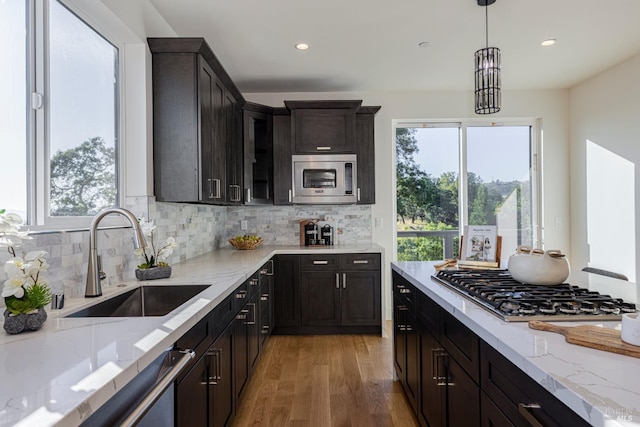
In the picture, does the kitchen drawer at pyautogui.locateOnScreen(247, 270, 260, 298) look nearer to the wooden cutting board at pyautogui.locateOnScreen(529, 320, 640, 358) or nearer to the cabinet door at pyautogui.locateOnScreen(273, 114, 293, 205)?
the cabinet door at pyautogui.locateOnScreen(273, 114, 293, 205)

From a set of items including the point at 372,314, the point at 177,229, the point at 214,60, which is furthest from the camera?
the point at 372,314

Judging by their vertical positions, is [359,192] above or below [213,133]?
below

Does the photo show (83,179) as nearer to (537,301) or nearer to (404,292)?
(404,292)

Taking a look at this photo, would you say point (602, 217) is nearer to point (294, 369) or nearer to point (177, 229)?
point (294, 369)

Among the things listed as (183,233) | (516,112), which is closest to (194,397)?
(183,233)

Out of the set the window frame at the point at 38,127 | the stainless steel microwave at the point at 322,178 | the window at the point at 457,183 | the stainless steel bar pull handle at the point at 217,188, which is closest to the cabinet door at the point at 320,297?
the stainless steel microwave at the point at 322,178

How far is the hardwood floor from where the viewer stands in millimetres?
2250

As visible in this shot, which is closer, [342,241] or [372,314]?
[372,314]

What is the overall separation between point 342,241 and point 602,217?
277 cm

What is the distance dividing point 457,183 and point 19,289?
4296mm

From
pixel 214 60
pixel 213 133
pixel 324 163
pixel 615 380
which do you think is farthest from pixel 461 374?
pixel 324 163

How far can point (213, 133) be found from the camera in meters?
2.81

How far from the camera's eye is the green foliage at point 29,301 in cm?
115

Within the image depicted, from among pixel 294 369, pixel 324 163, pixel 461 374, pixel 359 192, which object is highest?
pixel 324 163
